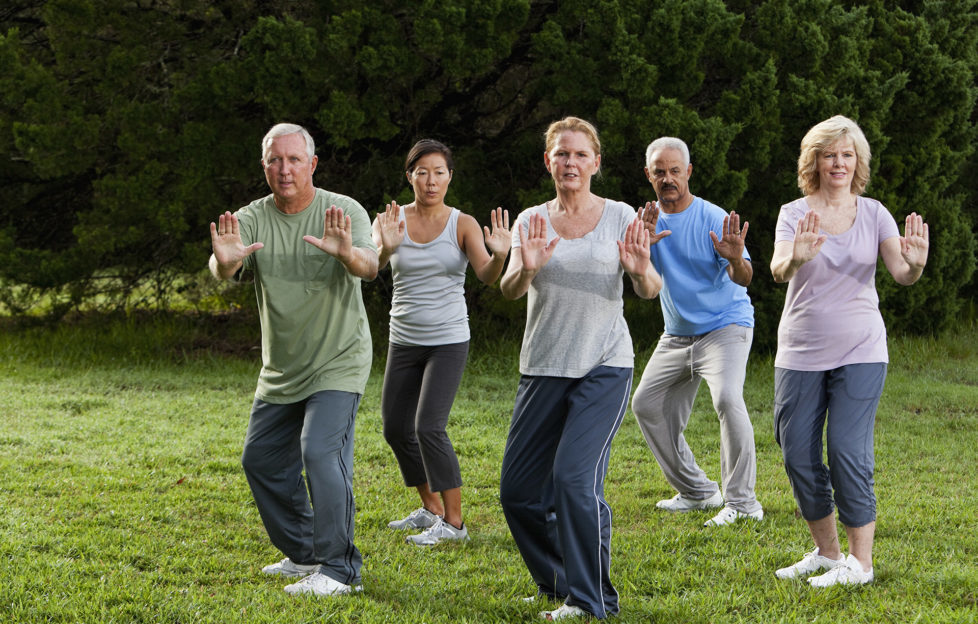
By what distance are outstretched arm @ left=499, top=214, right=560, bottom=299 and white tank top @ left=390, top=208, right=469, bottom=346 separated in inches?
51.1

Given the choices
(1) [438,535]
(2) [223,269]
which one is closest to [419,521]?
(1) [438,535]

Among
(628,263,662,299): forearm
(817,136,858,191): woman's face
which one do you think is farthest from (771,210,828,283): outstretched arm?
(628,263,662,299): forearm

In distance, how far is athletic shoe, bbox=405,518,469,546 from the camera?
559cm

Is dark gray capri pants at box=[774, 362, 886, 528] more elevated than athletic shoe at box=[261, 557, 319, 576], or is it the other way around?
A: dark gray capri pants at box=[774, 362, 886, 528]

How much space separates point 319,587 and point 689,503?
101 inches

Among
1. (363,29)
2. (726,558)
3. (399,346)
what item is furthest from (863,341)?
(363,29)

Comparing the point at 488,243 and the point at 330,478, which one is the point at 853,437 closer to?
the point at 488,243

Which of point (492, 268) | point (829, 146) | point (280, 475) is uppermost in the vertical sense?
point (829, 146)

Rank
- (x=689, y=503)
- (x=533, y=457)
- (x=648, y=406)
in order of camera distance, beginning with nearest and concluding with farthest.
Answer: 1. (x=533, y=457)
2. (x=648, y=406)
3. (x=689, y=503)

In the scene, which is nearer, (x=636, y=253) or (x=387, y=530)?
(x=636, y=253)

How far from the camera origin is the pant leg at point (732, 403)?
5848 millimetres

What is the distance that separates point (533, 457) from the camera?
4.30m

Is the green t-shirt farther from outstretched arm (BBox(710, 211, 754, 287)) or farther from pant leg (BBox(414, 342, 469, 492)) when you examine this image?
outstretched arm (BBox(710, 211, 754, 287))

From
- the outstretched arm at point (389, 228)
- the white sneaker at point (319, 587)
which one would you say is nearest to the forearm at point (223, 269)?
the outstretched arm at point (389, 228)
